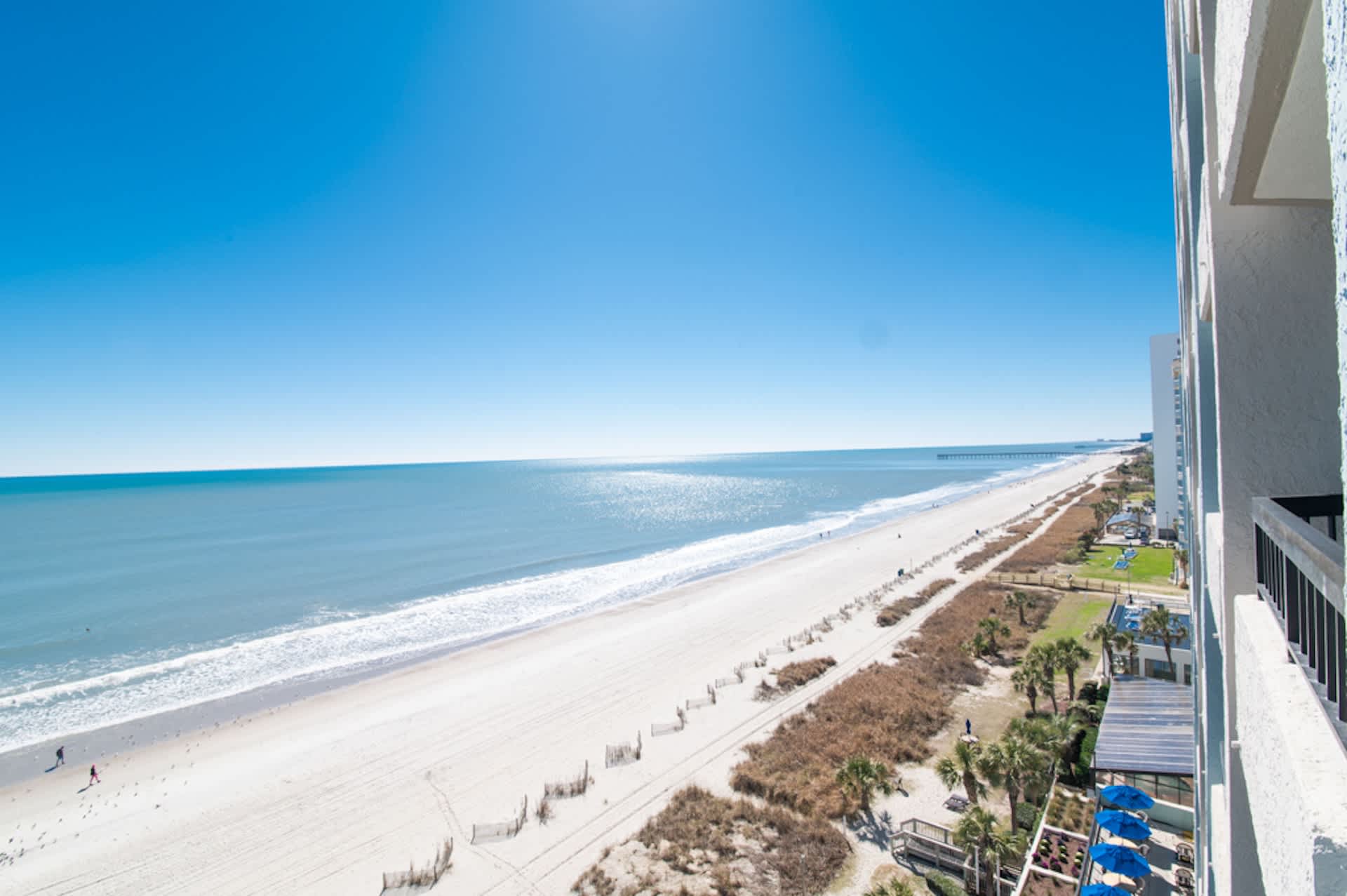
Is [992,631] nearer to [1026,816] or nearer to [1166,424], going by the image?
[1026,816]

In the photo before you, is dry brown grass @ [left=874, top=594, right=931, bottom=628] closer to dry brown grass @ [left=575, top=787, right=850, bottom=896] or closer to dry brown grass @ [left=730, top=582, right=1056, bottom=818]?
dry brown grass @ [left=730, top=582, right=1056, bottom=818]

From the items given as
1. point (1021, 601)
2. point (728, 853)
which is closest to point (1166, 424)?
point (1021, 601)

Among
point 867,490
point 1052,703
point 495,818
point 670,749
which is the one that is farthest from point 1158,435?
point 867,490

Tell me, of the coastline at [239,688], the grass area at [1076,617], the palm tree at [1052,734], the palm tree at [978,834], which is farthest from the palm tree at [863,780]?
the coastline at [239,688]

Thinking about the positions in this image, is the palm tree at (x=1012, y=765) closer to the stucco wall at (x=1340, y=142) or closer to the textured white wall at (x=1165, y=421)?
the stucco wall at (x=1340, y=142)

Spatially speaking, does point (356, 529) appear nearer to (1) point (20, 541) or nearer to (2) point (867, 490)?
(1) point (20, 541)

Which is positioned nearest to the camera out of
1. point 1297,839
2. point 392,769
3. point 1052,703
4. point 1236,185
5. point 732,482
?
point 1297,839
